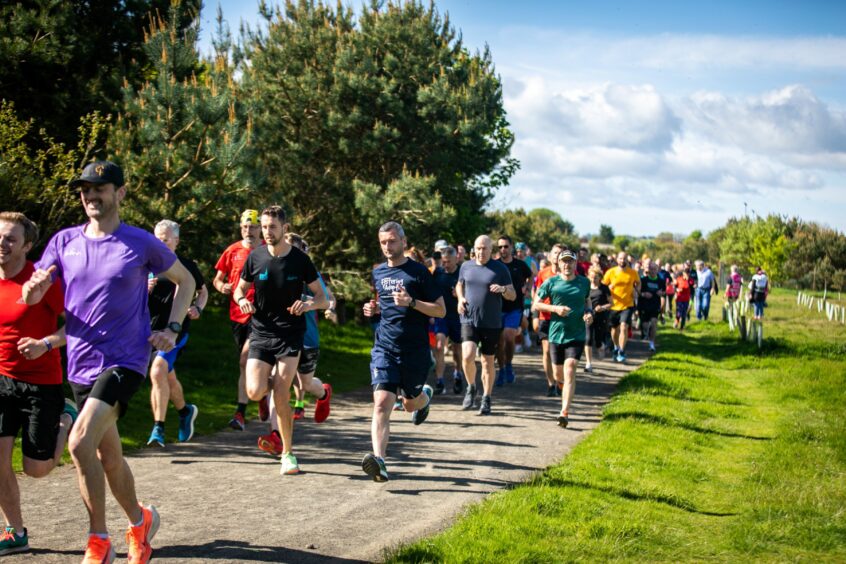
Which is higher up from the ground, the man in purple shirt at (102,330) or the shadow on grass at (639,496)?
the man in purple shirt at (102,330)

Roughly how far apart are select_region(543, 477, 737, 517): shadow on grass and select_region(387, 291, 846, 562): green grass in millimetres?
10

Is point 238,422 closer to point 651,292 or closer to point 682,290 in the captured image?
point 651,292

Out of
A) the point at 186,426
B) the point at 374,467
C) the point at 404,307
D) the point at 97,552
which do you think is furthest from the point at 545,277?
the point at 97,552

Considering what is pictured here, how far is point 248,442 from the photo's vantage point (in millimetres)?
9422

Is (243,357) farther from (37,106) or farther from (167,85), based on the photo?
(37,106)

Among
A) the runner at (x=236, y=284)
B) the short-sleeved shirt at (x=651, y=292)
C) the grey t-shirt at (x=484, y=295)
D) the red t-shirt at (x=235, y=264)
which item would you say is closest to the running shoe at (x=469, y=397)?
the grey t-shirt at (x=484, y=295)

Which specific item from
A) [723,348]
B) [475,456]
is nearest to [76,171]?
[475,456]

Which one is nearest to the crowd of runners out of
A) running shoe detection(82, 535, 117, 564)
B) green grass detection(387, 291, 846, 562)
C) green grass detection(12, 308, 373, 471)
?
running shoe detection(82, 535, 117, 564)

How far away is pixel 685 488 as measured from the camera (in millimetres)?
8000

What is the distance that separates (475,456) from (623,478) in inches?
61.1

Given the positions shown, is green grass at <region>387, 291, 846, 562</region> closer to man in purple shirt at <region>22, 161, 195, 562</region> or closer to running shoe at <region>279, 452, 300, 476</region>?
man in purple shirt at <region>22, 161, 195, 562</region>

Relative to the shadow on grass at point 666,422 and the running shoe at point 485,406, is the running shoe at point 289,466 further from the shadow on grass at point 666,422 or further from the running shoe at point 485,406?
the shadow on grass at point 666,422

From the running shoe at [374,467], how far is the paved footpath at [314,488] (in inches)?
4.3

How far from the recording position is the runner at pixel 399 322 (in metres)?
7.79
